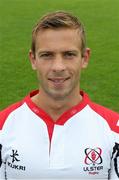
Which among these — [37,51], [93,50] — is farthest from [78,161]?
[93,50]

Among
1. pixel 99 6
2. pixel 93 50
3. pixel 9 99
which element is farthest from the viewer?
pixel 99 6

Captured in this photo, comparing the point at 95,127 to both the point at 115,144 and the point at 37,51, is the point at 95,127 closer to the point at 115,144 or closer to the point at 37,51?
the point at 115,144

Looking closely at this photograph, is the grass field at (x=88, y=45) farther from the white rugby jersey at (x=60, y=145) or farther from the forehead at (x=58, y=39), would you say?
the forehead at (x=58, y=39)

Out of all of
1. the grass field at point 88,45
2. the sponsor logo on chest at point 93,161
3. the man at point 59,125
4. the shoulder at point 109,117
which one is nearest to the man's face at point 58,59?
the man at point 59,125

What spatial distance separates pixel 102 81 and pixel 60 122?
7.12 meters

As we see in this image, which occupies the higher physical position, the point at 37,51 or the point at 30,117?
the point at 37,51

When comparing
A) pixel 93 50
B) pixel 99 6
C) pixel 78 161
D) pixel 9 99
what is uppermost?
pixel 99 6

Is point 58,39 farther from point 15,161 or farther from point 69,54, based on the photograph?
point 15,161

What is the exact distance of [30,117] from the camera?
8.85 feet

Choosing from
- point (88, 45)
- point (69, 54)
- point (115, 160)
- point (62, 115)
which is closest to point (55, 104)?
point (62, 115)

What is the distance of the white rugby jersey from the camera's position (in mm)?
2598

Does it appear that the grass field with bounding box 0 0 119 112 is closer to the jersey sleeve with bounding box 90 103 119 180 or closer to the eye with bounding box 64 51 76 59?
the jersey sleeve with bounding box 90 103 119 180

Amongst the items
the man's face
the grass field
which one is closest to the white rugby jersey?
the man's face

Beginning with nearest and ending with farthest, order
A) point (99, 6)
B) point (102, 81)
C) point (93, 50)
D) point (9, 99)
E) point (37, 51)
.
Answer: point (37, 51), point (9, 99), point (102, 81), point (93, 50), point (99, 6)
